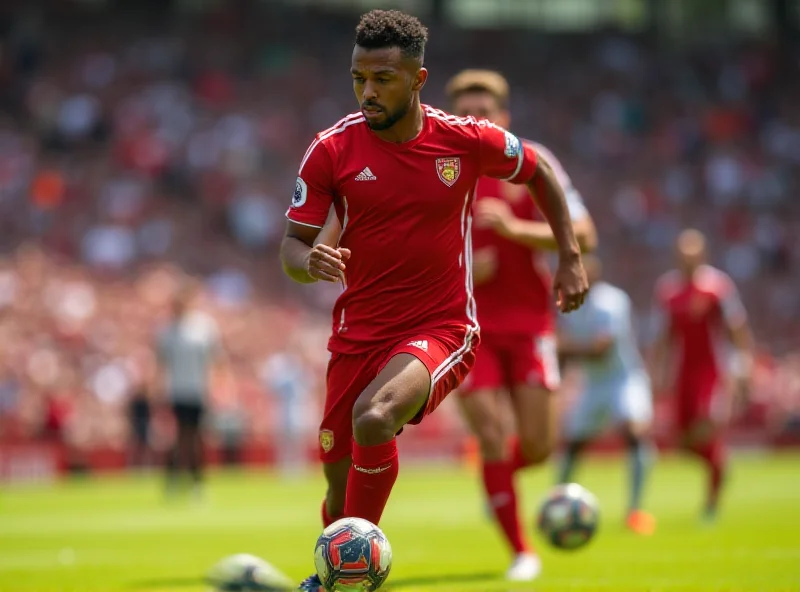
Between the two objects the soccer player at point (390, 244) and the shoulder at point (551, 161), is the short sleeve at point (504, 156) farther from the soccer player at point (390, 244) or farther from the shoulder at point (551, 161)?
the shoulder at point (551, 161)

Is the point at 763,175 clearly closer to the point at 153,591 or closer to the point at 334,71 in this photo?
the point at 334,71

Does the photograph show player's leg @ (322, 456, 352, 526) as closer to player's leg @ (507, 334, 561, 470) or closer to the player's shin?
player's leg @ (507, 334, 561, 470)

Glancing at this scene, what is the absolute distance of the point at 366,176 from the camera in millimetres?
7062

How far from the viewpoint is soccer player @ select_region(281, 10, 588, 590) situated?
684cm

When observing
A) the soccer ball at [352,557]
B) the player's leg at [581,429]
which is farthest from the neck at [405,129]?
the player's leg at [581,429]

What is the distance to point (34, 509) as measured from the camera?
59.9 feet

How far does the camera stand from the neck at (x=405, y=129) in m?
7.14

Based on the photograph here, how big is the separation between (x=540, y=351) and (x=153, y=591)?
327 centimetres

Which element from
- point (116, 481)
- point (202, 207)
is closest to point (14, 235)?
Result: point (202, 207)

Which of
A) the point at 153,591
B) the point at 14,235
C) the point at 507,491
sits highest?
the point at 14,235

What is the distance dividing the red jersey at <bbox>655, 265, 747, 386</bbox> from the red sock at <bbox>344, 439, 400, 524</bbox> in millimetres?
9321

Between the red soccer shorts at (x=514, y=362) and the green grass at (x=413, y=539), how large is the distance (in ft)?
4.51

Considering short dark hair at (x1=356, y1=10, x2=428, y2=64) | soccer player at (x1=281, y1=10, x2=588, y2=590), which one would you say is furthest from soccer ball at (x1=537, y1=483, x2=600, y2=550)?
short dark hair at (x1=356, y1=10, x2=428, y2=64)

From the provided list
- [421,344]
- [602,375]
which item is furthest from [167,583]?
[602,375]
